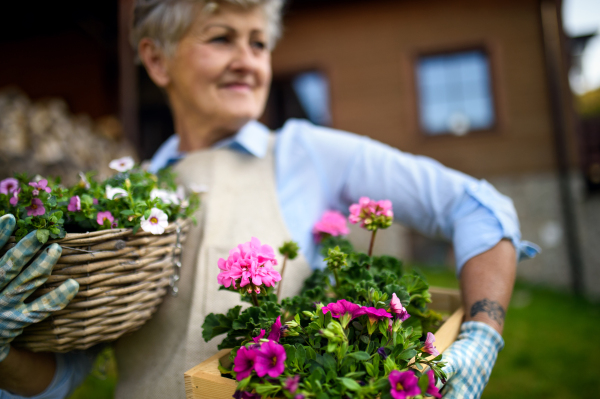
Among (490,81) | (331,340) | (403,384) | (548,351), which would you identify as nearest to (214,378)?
(331,340)

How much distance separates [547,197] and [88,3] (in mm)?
7030

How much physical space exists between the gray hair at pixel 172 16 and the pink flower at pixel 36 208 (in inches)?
28.0

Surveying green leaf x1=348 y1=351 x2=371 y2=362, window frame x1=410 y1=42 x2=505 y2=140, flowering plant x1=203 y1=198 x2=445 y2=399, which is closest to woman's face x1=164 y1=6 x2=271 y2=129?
flowering plant x1=203 y1=198 x2=445 y2=399

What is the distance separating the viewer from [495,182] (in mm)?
6082

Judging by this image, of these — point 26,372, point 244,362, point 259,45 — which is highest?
point 259,45

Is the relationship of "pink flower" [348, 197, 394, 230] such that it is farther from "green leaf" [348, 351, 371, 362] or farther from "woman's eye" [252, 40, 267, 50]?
"woman's eye" [252, 40, 267, 50]

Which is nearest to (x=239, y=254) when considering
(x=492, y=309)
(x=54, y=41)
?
(x=492, y=309)

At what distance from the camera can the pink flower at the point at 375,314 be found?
0.72 metres

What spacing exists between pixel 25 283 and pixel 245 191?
2.10 feet

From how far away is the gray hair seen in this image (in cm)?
129

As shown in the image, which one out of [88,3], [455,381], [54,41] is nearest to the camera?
[455,381]

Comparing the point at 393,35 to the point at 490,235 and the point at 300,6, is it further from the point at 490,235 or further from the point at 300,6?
the point at 490,235

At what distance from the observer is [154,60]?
1465 mm

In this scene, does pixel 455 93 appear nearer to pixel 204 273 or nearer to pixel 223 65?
pixel 223 65
